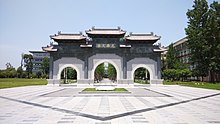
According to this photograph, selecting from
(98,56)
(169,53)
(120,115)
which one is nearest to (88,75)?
(98,56)

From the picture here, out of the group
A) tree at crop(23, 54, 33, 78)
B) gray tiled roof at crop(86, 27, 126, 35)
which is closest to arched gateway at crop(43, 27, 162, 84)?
gray tiled roof at crop(86, 27, 126, 35)

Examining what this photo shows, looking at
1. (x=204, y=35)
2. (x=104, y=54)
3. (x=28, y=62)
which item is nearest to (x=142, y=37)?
(x=104, y=54)

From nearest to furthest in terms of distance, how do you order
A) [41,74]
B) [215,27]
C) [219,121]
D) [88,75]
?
[219,121]
[88,75]
[215,27]
[41,74]

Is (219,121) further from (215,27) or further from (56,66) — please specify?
(215,27)

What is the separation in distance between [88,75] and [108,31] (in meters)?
7.56

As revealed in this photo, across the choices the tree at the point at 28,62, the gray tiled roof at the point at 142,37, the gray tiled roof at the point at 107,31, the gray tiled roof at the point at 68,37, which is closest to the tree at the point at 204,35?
the gray tiled roof at the point at 142,37

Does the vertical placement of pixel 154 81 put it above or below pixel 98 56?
below

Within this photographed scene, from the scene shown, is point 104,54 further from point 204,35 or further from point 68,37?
point 204,35

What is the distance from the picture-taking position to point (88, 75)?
30.7 metres

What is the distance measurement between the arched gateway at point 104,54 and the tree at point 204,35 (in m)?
11.5

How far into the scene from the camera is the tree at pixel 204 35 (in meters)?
37.6

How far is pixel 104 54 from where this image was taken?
30953mm

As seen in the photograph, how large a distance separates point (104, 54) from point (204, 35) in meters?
20.4

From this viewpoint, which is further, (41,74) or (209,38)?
(41,74)
